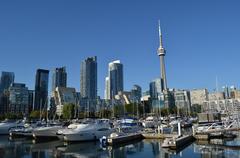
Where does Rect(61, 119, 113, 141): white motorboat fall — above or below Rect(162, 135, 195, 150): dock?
above

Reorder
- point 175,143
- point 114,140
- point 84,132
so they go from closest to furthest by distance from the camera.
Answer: point 175,143 → point 114,140 → point 84,132

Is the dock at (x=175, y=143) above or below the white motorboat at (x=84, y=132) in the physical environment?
below

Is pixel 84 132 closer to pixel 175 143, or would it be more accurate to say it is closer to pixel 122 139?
pixel 122 139

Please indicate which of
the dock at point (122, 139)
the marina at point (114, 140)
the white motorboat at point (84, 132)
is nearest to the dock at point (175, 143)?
the marina at point (114, 140)

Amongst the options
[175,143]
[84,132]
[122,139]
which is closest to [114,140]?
[122,139]

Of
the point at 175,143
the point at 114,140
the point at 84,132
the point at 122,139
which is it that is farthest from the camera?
the point at 84,132

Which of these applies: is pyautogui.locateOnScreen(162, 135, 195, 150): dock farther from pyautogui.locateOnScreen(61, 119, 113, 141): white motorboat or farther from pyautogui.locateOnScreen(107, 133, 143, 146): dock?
pyautogui.locateOnScreen(61, 119, 113, 141): white motorboat

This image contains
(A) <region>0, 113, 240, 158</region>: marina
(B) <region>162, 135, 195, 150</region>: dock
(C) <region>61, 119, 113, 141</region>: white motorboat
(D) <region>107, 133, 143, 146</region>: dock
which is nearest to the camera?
(B) <region>162, 135, 195, 150</region>: dock

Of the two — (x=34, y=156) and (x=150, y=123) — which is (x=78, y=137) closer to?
(x=34, y=156)

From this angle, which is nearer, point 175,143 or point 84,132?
point 175,143

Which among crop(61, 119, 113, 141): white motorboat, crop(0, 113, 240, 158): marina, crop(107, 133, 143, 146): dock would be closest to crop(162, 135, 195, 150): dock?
crop(0, 113, 240, 158): marina

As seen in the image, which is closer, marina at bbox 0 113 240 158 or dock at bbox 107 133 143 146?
marina at bbox 0 113 240 158

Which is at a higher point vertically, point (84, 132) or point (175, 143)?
point (84, 132)

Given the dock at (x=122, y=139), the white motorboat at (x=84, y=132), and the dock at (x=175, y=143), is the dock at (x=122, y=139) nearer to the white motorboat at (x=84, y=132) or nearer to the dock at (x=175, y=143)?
the white motorboat at (x=84, y=132)
